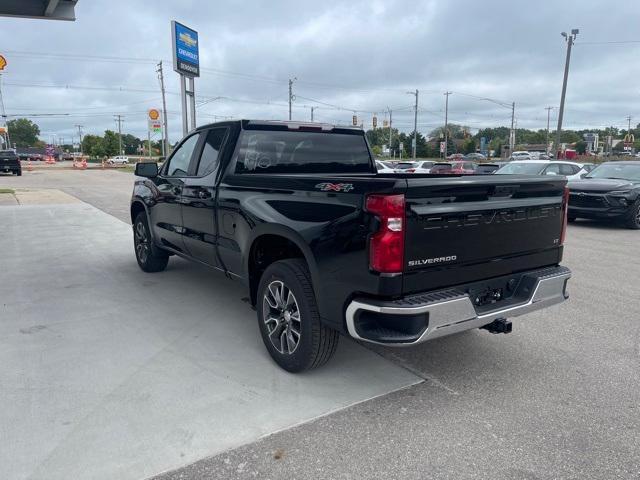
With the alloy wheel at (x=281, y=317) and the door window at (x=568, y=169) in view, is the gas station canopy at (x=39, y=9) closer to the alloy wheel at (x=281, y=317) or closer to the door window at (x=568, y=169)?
the alloy wheel at (x=281, y=317)

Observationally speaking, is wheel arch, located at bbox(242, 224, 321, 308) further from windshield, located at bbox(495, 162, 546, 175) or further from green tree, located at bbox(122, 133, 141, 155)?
green tree, located at bbox(122, 133, 141, 155)

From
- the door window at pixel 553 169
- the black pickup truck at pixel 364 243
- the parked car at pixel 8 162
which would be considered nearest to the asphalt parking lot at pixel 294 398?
the black pickup truck at pixel 364 243

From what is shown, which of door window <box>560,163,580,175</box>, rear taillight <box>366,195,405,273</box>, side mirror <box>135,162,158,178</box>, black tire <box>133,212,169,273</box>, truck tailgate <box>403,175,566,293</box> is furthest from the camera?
door window <box>560,163,580,175</box>

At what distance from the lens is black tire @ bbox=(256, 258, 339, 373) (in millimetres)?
3428

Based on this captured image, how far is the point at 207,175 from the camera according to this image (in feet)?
15.8

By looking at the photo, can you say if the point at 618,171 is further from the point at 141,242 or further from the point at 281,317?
the point at 281,317

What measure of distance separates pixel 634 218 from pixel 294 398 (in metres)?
10.7

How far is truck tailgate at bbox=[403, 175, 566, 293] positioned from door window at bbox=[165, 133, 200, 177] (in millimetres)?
3061

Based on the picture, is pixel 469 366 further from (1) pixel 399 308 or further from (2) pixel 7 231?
(2) pixel 7 231

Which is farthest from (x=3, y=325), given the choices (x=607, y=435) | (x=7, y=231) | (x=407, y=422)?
(x=7, y=231)

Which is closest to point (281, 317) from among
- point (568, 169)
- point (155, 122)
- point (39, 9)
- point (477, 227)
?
point (477, 227)

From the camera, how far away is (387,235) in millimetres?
2869

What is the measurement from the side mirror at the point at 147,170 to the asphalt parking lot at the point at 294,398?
1.44m

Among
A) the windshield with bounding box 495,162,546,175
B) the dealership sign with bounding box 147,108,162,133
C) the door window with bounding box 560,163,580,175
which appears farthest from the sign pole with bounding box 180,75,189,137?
the dealership sign with bounding box 147,108,162,133
